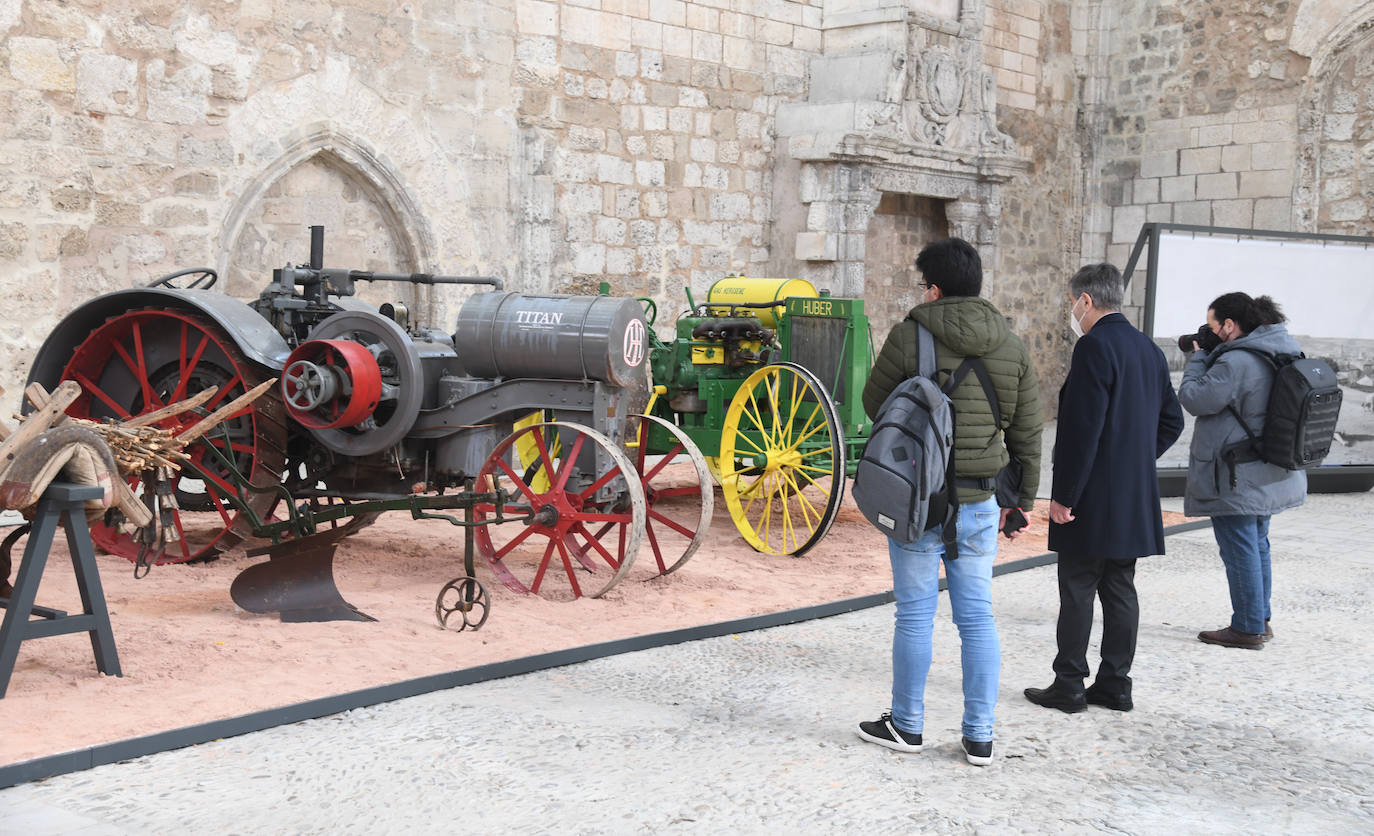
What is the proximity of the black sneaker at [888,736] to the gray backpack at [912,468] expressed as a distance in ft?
1.72

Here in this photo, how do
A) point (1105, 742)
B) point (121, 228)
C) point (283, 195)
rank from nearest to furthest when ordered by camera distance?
point (1105, 742) < point (121, 228) < point (283, 195)

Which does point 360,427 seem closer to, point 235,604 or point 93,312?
point 235,604

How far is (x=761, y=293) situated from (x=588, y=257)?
2807 mm

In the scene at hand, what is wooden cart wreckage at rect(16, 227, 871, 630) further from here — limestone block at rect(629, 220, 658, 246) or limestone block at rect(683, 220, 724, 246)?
limestone block at rect(683, 220, 724, 246)

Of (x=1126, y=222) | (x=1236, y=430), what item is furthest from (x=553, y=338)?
(x=1126, y=222)

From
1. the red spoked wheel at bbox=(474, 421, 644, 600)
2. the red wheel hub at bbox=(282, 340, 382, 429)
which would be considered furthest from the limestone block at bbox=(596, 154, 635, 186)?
the red wheel hub at bbox=(282, 340, 382, 429)

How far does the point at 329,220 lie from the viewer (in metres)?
9.31

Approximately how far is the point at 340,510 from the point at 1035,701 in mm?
2827

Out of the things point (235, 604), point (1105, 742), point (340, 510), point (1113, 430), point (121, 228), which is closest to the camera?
point (1105, 742)

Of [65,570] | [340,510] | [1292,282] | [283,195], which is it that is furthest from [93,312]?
[1292,282]

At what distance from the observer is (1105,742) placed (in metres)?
4.13

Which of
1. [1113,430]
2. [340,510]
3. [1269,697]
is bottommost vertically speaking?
[1269,697]

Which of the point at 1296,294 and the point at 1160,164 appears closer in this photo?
the point at 1296,294

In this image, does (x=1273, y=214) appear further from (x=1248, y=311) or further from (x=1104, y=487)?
(x=1104, y=487)
